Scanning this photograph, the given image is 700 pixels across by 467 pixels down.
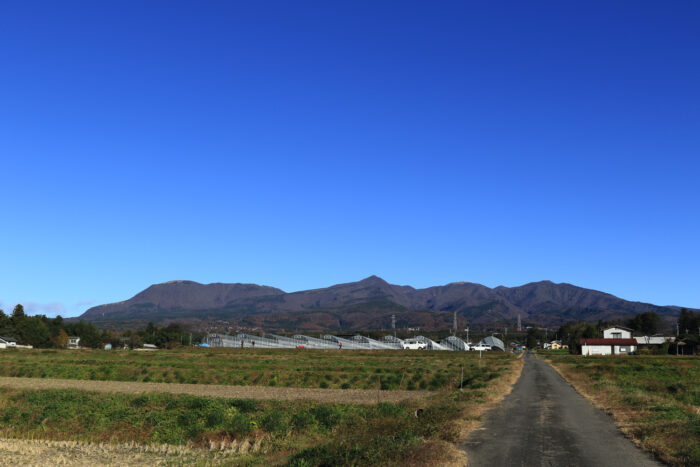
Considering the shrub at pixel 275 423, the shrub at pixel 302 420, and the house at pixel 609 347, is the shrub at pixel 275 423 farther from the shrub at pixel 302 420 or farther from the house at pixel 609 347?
the house at pixel 609 347

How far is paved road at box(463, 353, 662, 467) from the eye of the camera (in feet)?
54.1

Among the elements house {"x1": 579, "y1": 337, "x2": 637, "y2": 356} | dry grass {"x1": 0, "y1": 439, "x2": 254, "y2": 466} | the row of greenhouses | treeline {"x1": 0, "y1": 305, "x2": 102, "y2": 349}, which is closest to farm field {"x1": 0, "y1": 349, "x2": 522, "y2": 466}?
dry grass {"x1": 0, "y1": 439, "x2": 254, "y2": 466}

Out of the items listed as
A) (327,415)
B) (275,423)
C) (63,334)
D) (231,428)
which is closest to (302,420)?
(275,423)

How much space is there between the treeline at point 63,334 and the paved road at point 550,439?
153435mm

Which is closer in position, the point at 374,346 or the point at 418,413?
the point at 418,413

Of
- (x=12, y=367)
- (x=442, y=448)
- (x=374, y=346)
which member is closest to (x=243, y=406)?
(x=442, y=448)

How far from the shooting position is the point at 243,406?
32.7m

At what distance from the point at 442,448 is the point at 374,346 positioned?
174m

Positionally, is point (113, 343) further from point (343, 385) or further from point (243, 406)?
point (243, 406)

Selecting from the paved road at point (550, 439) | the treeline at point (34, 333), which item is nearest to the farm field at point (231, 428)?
the paved road at point (550, 439)

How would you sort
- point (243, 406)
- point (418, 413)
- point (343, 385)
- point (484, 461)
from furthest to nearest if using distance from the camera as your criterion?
point (343, 385) → point (243, 406) → point (418, 413) → point (484, 461)

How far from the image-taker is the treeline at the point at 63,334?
152m

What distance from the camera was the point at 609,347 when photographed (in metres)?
136

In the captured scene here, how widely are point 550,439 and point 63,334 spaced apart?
170517mm
